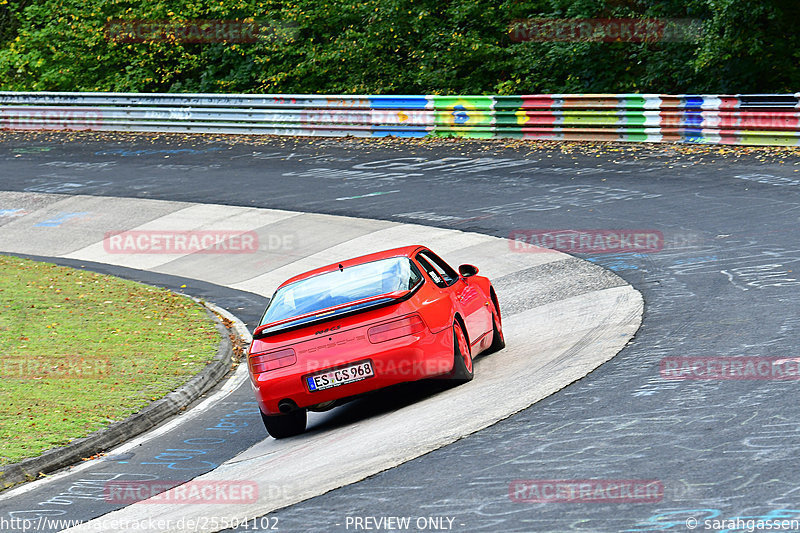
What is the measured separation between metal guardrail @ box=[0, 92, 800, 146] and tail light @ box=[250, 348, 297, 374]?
15000mm

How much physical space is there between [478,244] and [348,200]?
15.6ft

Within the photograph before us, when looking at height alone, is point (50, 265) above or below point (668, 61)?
below

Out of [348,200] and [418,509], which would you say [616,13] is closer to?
[348,200]

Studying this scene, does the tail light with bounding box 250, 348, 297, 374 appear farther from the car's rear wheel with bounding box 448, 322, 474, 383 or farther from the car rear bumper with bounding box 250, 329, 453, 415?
the car's rear wheel with bounding box 448, 322, 474, 383

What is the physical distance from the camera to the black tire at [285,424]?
361 inches

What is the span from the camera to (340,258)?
694 inches

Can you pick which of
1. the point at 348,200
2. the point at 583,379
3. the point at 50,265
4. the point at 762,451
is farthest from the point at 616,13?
the point at 762,451

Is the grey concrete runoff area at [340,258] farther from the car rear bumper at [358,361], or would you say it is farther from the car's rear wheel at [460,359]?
the car rear bumper at [358,361]

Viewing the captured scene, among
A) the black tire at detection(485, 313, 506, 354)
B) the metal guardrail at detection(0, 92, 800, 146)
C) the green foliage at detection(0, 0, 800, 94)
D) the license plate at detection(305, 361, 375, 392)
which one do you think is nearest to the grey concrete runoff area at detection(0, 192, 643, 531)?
the black tire at detection(485, 313, 506, 354)

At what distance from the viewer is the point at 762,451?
21.3 feet

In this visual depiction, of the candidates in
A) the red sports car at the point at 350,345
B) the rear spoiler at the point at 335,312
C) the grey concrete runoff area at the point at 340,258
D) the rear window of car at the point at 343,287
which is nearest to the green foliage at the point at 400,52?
the grey concrete runoff area at the point at 340,258

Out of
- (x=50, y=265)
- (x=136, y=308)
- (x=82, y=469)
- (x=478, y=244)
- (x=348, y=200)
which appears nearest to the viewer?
(x=82, y=469)

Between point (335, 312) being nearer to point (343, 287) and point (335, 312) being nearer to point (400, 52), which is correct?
point (343, 287)

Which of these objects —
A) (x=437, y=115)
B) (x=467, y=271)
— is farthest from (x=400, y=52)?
(x=467, y=271)
